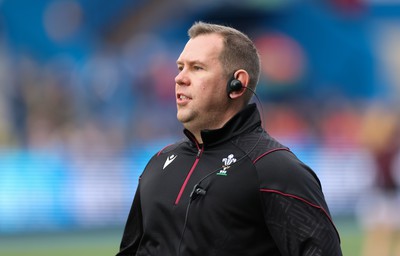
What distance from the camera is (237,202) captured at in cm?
402

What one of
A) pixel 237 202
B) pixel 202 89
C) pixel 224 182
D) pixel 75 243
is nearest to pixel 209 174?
pixel 224 182

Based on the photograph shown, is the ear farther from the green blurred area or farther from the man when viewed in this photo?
the green blurred area

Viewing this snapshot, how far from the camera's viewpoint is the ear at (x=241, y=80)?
4273mm

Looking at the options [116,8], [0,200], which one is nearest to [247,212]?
[0,200]

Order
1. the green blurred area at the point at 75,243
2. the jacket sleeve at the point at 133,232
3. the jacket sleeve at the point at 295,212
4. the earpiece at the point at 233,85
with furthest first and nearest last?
the green blurred area at the point at 75,243
the jacket sleeve at the point at 133,232
the earpiece at the point at 233,85
the jacket sleeve at the point at 295,212

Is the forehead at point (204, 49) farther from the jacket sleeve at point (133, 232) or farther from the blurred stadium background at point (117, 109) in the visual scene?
the blurred stadium background at point (117, 109)

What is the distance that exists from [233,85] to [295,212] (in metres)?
0.66

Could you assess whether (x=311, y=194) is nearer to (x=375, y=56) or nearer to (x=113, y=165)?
(x=113, y=165)

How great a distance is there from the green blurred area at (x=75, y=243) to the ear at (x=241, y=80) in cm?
893

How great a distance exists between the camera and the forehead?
4.28 metres

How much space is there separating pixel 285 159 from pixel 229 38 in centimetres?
64

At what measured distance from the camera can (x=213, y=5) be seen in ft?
85.0

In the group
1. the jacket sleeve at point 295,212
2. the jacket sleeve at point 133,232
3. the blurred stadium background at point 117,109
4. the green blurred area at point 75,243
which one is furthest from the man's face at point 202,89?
the blurred stadium background at point 117,109

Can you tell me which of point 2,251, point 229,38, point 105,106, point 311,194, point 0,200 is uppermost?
point 105,106
